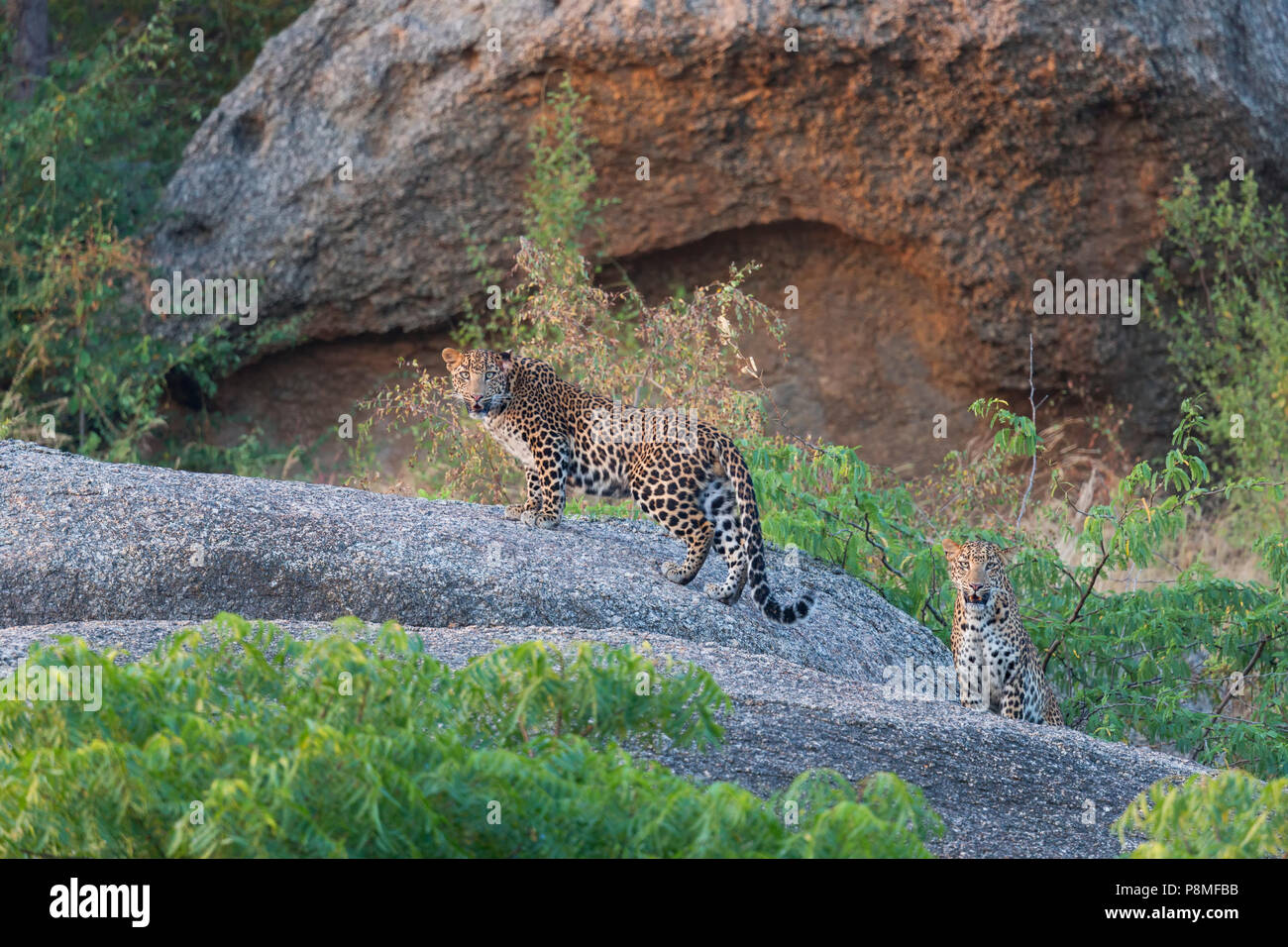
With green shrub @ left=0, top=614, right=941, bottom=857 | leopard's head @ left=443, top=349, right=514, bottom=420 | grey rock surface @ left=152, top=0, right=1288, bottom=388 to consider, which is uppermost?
grey rock surface @ left=152, top=0, right=1288, bottom=388

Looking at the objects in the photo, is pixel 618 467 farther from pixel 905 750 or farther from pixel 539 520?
pixel 905 750

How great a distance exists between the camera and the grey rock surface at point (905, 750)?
650 cm

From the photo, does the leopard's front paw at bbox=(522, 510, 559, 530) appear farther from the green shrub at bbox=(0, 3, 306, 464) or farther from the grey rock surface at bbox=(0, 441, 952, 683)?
the green shrub at bbox=(0, 3, 306, 464)

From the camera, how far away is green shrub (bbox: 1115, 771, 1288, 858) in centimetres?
445

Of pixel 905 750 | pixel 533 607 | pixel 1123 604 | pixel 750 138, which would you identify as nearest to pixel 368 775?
pixel 905 750

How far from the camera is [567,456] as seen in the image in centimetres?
939

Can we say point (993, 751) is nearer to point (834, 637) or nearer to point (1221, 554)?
point (834, 637)

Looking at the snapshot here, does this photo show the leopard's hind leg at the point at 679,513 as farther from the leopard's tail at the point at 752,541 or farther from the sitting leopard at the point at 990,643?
the sitting leopard at the point at 990,643

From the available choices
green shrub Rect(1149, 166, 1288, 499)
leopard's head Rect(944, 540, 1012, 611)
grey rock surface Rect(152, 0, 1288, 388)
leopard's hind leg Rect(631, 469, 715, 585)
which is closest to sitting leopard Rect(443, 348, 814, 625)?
leopard's hind leg Rect(631, 469, 715, 585)

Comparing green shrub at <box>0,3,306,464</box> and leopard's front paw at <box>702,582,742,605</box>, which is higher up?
green shrub at <box>0,3,306,464</box>

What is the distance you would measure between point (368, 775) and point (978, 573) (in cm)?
507

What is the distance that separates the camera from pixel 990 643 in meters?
8.52

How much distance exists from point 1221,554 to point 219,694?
10.7 meters

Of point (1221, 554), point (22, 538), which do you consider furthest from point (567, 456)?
point (1221, 554)
